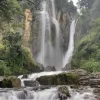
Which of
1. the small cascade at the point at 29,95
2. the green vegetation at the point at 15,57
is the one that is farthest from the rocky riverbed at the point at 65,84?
the green vegetation at the point at 15,57

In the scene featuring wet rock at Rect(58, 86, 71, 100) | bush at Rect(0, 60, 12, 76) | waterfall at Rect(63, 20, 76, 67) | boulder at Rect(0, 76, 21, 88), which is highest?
waterfall at Rect(63, 20, 76, 67)

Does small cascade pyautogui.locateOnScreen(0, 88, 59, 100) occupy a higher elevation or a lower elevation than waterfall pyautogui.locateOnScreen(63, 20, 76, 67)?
lower

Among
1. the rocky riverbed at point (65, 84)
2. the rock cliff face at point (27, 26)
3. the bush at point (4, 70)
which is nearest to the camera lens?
the rocky riverbed at point (65, 84)

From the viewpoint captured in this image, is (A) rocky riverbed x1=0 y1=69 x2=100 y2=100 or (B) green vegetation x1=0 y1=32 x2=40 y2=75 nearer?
(A) rocky riverbed x1=0 y1=69 x2=100 y2=100

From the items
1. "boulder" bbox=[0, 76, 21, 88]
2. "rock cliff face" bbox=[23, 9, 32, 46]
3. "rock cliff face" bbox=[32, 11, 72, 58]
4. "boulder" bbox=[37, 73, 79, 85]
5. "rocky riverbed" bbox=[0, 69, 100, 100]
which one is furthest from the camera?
"rock cliff face" bbox=[32, 11, 72, 58]

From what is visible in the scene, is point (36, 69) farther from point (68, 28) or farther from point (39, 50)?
point (68, 28)

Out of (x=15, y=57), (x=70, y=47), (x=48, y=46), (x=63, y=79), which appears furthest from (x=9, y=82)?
(x=70, y=47)

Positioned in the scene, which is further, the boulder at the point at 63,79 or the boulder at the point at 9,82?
the boulder at the point at 63,79

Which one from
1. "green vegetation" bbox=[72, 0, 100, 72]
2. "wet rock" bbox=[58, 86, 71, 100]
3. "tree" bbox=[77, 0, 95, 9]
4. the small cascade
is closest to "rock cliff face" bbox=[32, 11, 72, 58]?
"green vegetation" bbox=[72, 0, 100, 72]

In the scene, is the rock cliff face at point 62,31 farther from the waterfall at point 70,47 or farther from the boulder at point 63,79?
the boulder at point 63,79

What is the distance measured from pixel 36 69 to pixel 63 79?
982 centimetres

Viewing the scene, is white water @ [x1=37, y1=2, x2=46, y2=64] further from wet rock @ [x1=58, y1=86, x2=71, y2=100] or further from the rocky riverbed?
wet rock @ [x1=58, y1=86, x2=71, y2=100]

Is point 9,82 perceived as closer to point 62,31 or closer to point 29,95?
point 29,95

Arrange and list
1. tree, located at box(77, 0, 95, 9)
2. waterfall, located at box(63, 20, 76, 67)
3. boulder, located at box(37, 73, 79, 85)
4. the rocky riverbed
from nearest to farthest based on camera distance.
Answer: the rocky riverbed, boulder, located at box(37, 73, 79, 85), waterfall, located at box(63, 20, 76, 67), tree, located at box(77, 0, 95, 9)
